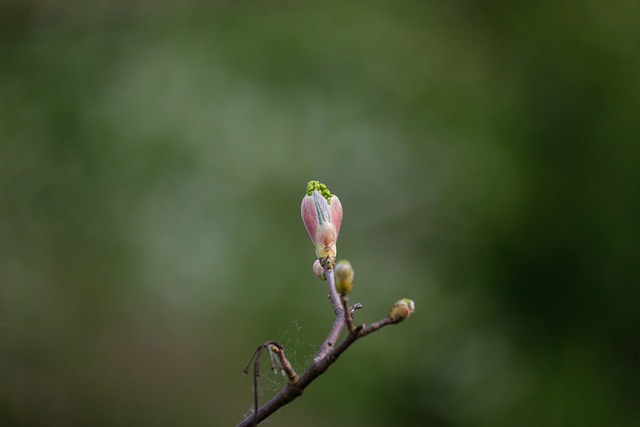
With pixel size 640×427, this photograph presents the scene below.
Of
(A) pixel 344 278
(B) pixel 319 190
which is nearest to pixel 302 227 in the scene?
(B) pixel 319 190

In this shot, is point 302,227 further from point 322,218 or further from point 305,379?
point 305,379

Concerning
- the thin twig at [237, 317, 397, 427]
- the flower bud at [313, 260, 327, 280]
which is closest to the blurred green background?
the flower bud at [313, 260, 327, 280]

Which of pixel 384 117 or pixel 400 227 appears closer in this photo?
pixel 400 227

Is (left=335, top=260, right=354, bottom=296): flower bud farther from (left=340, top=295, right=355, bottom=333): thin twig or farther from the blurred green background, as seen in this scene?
the blurred green background

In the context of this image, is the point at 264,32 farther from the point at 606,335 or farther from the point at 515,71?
the point at 606,335

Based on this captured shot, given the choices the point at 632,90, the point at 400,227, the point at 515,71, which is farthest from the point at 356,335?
the point at 515,71

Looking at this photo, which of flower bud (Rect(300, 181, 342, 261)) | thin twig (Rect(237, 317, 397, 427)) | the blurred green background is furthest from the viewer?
the blurred green background

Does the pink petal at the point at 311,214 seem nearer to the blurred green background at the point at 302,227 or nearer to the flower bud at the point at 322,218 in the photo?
the flower bud at the point at 322,218
